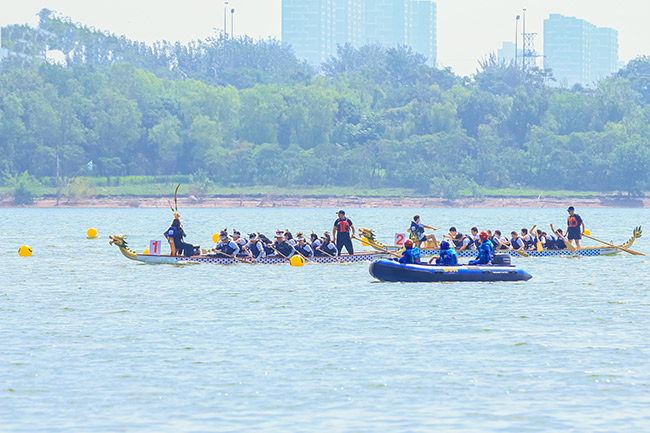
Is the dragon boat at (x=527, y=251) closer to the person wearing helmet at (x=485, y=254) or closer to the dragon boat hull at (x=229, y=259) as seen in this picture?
the dragon boat hull at (x=229, y=259)

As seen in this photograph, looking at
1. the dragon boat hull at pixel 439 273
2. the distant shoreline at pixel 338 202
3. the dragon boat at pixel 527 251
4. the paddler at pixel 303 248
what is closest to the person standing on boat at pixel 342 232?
the paddler at pixel 303 248

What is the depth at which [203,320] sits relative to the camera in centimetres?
3138

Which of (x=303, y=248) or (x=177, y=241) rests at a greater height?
(x=177, y=241)

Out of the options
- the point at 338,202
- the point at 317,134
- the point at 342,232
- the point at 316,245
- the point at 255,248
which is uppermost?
the point at 317,134

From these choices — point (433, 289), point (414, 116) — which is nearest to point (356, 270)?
point (433, 289)

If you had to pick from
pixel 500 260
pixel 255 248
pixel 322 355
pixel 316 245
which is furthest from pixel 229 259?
pixel 322 355

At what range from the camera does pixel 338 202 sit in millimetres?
159000

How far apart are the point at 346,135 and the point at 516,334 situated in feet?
471

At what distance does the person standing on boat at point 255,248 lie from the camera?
44.4 m

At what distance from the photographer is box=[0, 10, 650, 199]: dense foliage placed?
161m

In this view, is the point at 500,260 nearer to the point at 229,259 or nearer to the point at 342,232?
the point at 342,232

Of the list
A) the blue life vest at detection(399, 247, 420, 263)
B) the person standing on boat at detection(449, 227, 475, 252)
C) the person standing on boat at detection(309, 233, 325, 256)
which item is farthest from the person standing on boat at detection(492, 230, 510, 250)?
the blue life vest at detection(399, 247, 420, 263)

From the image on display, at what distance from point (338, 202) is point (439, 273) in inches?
4812

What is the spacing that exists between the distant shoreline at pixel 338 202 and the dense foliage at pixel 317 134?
2.52 metres
